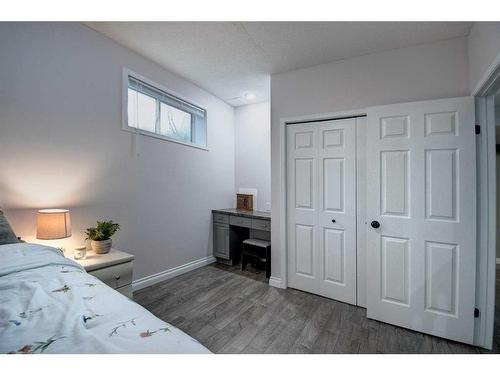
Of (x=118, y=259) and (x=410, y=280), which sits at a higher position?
(x=118, y=259)

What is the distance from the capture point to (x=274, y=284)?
2770 mm

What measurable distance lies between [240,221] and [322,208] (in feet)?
4.15

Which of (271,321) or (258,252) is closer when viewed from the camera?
(271,321)

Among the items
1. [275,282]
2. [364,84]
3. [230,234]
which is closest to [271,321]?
[275,282]

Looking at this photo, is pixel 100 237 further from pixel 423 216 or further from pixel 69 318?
pixel 423 216

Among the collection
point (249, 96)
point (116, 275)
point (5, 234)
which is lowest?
point (116, 275)

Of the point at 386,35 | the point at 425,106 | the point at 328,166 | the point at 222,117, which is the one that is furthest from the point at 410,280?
the point at 222,117

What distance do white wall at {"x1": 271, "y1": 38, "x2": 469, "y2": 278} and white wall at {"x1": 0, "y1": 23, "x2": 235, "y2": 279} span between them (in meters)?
1.23

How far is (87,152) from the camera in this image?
2186 mm

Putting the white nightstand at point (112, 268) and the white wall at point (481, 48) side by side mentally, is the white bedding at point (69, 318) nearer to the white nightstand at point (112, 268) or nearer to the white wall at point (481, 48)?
the white nightstand at point (112, 268)

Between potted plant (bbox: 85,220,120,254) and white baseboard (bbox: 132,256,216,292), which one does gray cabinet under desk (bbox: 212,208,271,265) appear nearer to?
white baseboard (bbox: 132,256,216,292)

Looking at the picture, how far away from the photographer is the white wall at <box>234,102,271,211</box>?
3.69 metres

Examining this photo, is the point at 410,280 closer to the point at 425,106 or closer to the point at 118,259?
the point at 425,106

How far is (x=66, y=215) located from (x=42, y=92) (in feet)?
3.40
